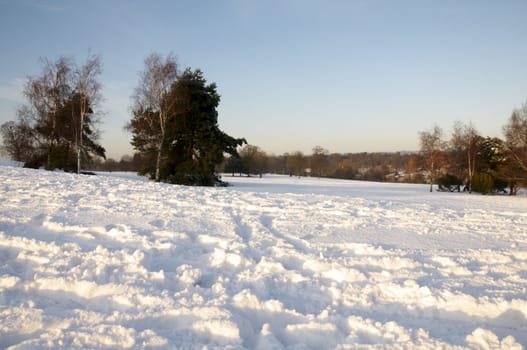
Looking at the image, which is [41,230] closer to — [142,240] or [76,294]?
[142,240]

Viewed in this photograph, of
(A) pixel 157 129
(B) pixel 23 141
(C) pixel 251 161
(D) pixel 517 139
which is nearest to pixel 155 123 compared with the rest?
(A) pixel 157 129

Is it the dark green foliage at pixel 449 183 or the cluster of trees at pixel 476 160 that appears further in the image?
the dark green foliage at pixel 449 183

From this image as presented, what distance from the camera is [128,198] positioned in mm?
7734

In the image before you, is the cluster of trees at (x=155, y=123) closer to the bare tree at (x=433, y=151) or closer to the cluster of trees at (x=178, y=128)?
the cluster of trees at (x=178, y=128)

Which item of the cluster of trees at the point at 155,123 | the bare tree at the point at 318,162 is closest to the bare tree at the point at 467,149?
the cluster of trees at the point at 155,123

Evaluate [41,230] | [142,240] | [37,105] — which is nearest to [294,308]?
[142,240]

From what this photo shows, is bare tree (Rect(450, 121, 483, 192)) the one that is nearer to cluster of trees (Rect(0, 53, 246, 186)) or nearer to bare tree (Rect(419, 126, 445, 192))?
bare tree (Rect(419, 126, 445, 192))

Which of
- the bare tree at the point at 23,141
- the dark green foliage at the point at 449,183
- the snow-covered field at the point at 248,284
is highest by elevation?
the bare tree at the point at 23,141

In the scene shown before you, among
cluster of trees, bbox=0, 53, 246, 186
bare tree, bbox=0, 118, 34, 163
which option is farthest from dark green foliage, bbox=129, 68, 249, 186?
bare tree, bbox=0, 118, 34, 163

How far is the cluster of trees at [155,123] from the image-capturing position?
18219 millimetres

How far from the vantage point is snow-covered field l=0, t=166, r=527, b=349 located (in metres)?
2.34

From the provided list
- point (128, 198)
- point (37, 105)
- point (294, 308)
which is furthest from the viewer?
point (37, 105)

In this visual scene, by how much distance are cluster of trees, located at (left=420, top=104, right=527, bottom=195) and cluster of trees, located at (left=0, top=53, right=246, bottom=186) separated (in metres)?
19.9

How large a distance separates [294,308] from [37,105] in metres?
24.6
